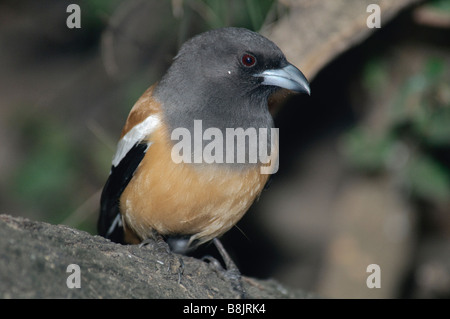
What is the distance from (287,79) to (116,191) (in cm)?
150

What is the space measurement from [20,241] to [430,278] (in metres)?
A: 5.27

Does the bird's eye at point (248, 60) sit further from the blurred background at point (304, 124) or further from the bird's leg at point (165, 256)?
the bird's leg at point (165, 256)

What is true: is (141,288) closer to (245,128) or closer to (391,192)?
(245,128)

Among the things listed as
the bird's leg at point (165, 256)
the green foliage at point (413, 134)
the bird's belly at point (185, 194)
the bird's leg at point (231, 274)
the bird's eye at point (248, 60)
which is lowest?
the bird's leg at point (231, 274)

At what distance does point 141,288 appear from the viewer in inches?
130

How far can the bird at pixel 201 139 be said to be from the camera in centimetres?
393

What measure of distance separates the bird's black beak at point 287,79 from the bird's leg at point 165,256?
137cm

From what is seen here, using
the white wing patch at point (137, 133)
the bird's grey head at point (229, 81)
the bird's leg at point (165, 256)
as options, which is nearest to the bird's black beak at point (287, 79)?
the bird's grey head at point (229, 81)

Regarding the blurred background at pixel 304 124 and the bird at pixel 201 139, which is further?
the blurred background at pixel 304 124

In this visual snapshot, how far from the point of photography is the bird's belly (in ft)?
12.8

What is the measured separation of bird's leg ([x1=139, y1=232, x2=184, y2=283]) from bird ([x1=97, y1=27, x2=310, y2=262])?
7cm

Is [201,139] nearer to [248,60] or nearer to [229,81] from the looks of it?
[229,81]

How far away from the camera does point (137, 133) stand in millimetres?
4203

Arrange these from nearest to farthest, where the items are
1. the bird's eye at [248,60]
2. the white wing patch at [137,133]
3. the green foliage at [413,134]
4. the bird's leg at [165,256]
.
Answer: the bird's leg at [165,256]
the white wing patch at [137,133]
the bird's eye at [248,60]
the green foliage at [413,134]
